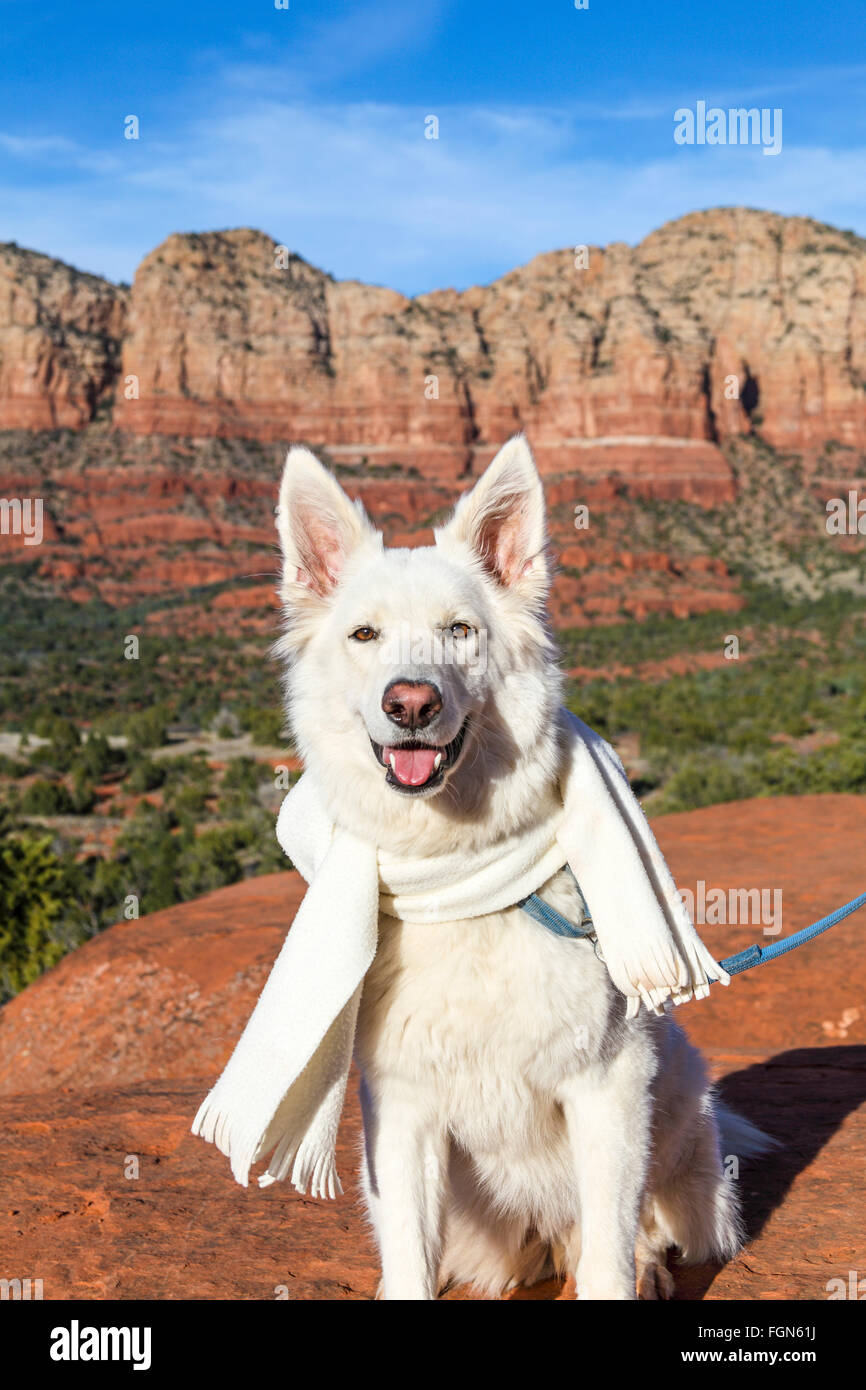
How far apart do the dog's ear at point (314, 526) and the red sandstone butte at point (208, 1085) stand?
248 cm

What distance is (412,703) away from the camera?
3049 millimetres

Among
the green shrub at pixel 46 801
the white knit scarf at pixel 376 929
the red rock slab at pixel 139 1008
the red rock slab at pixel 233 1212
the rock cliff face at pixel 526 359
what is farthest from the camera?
the rock cliff face at pixel 526 359

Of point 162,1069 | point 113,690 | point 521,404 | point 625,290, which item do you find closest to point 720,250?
point 625,290

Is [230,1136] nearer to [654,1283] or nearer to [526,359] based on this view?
[654,1283]

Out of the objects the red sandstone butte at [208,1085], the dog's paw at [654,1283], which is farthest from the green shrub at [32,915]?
the dog's paw at [654,1283]

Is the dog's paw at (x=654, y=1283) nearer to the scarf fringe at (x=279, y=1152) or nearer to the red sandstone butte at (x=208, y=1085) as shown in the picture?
the red sandstone butte at (x=208, y=1085)

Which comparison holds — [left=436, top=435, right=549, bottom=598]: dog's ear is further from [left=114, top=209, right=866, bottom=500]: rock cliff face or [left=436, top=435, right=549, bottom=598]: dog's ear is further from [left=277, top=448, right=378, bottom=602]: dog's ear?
[left=114, top=209, right=866, bottom=500]: rock cliff face

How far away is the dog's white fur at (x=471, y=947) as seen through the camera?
132 inches

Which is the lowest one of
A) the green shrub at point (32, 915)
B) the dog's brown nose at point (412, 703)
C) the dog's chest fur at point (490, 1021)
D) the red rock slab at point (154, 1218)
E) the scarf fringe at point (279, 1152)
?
the green shrub at point (32, 915)

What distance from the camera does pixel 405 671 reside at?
10.2 feet

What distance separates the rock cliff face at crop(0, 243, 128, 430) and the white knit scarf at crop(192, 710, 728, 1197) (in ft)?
382

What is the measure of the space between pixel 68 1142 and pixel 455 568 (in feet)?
12.5

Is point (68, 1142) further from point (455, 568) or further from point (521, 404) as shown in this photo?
point (521, 404)

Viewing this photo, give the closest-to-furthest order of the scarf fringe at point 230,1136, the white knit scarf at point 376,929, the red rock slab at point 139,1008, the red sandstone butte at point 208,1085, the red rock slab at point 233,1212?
1. the white knit scarf at point 376,929
2. the scarf fringe at point 230,1136
3. the red rock slab at point 233,1212
4. the red sandstone butte at point 208,1085
5. the red rock slab at point 139,1008
